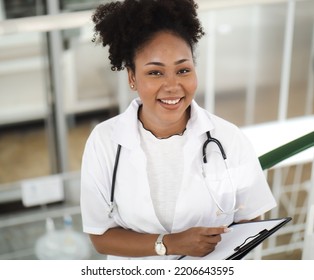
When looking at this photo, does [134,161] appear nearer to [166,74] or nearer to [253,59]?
[166,74]

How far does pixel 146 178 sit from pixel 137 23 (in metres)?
0.36

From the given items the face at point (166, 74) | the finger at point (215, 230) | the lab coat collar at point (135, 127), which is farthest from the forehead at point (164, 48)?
the finger at point (215, 230)

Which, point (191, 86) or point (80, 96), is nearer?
point (191, 86)

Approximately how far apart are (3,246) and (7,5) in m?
1.21

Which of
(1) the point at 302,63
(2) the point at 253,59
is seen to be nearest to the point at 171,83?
(2) the point at 253,59

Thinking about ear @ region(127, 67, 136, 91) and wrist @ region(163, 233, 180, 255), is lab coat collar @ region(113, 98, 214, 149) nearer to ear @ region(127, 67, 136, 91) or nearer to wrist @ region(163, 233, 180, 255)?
ear @ region(127, 67, 136, 91)

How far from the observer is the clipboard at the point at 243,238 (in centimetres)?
126

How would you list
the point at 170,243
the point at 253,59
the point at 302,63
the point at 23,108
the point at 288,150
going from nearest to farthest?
the point at 170,243
the point at 288,150
the point at 23,108
the point at 253,59
the point at 302,63

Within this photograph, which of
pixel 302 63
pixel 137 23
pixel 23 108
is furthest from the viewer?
pixel 302 63

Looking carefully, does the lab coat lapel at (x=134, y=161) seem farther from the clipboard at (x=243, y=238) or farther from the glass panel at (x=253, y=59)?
the glass panel at (x=253, y=59)

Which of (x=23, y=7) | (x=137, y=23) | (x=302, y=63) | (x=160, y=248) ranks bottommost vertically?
(x=160, y=248)

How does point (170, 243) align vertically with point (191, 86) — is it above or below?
below

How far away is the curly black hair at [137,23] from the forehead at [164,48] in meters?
0.01

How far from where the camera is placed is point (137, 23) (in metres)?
1.25
